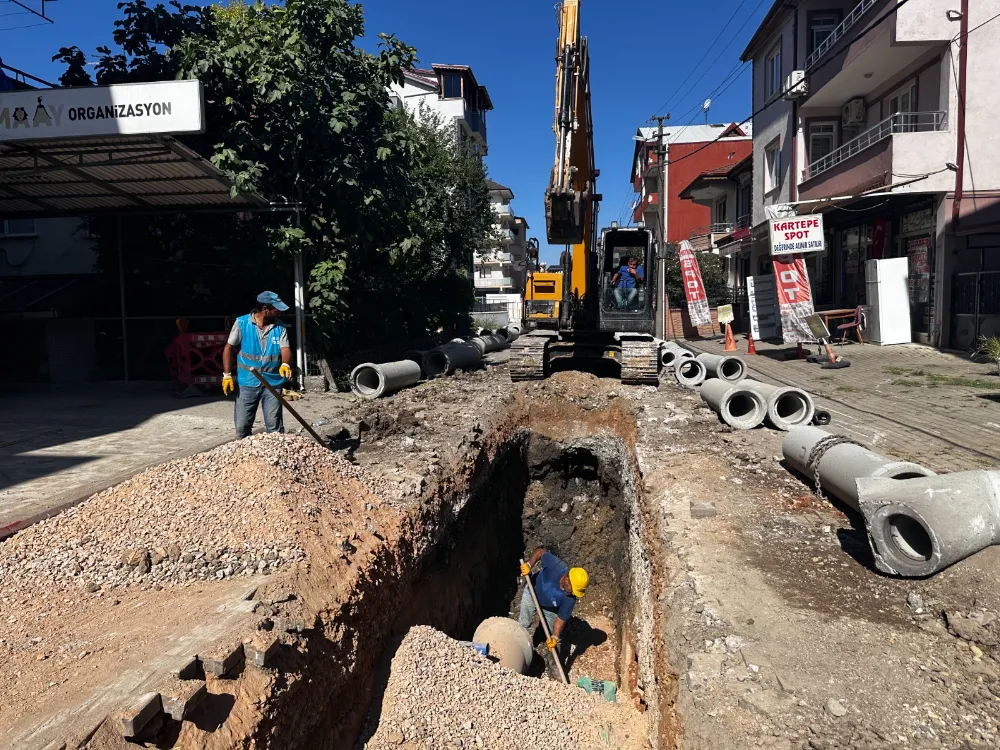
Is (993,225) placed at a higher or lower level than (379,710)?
higher

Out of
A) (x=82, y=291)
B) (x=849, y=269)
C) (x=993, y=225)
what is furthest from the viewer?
(x=849, y=269)

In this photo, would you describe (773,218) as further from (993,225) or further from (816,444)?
(816,444)

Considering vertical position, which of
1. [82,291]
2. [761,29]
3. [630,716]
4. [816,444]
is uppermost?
[761,29]

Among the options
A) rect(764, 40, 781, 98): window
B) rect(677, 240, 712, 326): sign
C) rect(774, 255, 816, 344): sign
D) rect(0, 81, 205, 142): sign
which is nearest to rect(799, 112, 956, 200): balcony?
rect(774, 255, 816, 344): sign

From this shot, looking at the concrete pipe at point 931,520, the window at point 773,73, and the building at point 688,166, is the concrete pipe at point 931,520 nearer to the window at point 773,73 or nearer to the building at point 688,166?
the window at point 773,73

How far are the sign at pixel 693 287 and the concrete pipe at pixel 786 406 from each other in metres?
14.9

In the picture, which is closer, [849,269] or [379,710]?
[379,710]

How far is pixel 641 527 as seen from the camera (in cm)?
705

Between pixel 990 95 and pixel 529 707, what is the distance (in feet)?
55.0

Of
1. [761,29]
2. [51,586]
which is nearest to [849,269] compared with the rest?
[761,29]

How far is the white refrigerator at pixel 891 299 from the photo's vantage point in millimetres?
16031

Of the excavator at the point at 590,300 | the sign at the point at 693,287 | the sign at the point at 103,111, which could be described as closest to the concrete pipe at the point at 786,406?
the excavator at the point at 590,300

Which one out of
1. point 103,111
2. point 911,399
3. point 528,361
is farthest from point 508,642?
point 103,111

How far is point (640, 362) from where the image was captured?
11.5 metres
